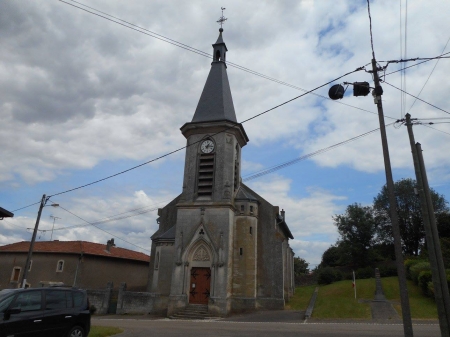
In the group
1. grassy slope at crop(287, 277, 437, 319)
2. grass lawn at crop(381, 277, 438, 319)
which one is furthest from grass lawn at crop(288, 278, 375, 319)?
grass lawn at crop(381, 277, 438, 319)

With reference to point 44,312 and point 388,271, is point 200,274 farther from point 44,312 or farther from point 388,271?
point 388,271

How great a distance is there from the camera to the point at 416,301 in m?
24.8

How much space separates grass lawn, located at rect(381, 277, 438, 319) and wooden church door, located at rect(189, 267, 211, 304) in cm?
1254

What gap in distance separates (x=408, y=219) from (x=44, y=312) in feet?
170

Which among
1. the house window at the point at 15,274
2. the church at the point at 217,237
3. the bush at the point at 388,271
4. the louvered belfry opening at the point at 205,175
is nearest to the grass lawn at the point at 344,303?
the church at the point at 217,237

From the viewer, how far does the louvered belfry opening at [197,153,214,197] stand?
27.6 metres

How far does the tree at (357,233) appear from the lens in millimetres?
46469

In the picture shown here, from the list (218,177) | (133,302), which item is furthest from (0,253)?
(218,177)

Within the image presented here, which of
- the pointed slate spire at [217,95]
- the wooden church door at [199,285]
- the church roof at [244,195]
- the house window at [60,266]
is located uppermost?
the pointed slate spire at [217,95]

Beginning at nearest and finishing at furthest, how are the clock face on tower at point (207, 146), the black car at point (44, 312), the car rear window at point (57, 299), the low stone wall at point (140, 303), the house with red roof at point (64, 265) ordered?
the black car at point (44, 312) → the car rear window at point (57, 299) → the low stone wall at point (140, 303) → the clock face on tower at point (207, 146) → the house with red roof at point (64, 265)

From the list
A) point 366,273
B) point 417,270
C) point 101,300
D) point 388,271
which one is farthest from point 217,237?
point 388,271

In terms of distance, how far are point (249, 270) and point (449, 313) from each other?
1688cm

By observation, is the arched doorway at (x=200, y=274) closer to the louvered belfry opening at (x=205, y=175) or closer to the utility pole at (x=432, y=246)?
the louvered belfry opening at (x=205, y=175)

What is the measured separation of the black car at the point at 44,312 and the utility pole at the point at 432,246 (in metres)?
10.3
